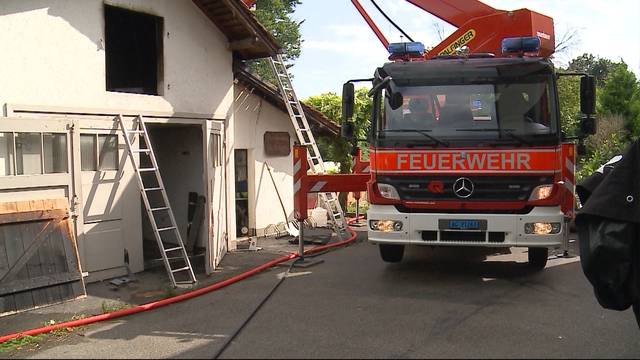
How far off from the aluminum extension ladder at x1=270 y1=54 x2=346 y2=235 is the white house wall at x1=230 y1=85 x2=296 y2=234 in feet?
1.82

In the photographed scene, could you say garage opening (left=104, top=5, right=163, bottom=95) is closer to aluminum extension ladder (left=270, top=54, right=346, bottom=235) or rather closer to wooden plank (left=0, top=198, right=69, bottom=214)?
aluminum extension ladder (left=270, top=54, right=346, bottom=235)

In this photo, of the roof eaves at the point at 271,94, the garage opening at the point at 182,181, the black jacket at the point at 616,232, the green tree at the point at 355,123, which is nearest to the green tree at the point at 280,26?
the green tree at the point at 355,123

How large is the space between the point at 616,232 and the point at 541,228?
3.09 m

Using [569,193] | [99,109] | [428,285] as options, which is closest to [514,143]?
[569,193]

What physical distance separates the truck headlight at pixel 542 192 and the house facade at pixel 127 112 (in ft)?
14.4

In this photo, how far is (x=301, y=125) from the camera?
1223 cm

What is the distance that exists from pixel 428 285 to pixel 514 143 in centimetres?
208

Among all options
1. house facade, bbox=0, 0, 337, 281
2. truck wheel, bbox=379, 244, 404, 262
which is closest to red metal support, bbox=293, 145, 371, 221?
truck wheel, bbox=379, 244, 404, 262

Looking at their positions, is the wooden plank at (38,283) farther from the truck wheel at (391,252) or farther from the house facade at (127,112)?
the truck wheel at (391,252)

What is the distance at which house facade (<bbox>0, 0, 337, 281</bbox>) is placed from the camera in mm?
6922

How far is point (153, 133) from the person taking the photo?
10.6m

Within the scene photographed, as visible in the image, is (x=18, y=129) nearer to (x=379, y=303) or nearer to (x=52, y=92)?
(x=52, y=92)

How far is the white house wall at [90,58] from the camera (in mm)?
6844

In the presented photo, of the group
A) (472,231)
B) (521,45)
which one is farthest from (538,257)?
(521,45)
